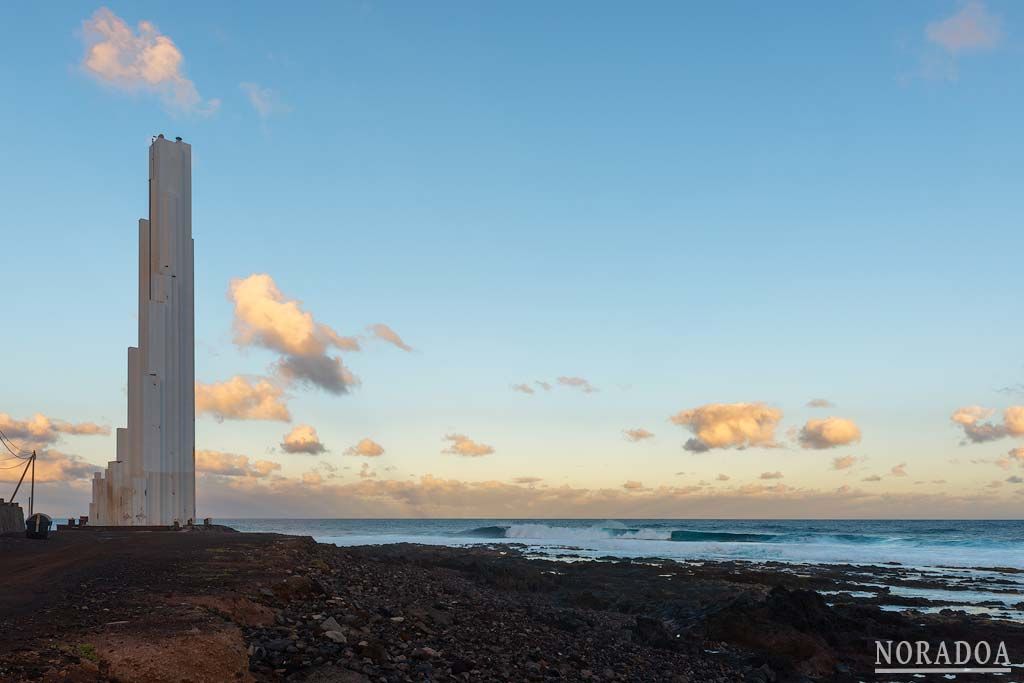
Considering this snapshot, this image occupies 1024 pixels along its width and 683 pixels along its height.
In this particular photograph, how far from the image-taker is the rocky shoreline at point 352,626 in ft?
35.2

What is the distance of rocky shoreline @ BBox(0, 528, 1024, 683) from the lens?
1072 cm

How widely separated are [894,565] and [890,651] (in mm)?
31058

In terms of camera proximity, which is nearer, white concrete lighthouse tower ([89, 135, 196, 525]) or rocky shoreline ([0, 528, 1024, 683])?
rocky shoreline ([0, 528, 1024, 683])

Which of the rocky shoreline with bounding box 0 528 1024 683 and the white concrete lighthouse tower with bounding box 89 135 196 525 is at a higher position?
the white concrete lighthouse tower with bounding box 89 135 196 525

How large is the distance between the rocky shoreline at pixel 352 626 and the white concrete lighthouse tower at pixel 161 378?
24.3 feet

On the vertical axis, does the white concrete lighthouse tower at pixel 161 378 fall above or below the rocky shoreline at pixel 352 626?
above

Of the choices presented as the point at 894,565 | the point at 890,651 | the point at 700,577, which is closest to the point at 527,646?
the point at 890,651

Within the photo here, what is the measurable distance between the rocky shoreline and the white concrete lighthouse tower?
7.41 meters

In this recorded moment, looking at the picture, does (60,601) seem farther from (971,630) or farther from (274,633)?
(971,630)

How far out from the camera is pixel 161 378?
32.0 m

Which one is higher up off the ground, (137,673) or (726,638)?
(137,673)

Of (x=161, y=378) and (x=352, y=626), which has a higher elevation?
(x=161, y=378)

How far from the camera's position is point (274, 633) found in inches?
485

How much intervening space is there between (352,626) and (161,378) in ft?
71.5
